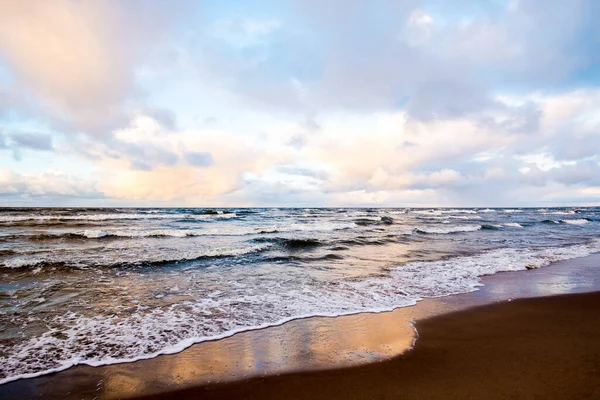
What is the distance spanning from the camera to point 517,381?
340cm

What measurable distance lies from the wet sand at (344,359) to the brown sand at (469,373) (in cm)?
1

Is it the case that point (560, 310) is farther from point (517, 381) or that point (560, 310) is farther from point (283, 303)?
point (283, 303)

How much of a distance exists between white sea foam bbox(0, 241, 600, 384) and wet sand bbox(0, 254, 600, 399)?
32 centimetres

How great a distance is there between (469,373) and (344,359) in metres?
1.45

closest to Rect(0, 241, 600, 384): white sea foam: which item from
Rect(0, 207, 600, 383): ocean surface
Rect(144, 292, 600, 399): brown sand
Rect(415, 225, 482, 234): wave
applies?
Rect(0, 207, 600, 383): ocean surface

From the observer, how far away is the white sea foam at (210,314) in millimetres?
4281

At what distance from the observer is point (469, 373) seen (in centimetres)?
362

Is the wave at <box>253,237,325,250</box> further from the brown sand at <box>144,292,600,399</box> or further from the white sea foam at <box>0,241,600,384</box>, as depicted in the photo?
the brown sand at <box>144,292,600,399</box>

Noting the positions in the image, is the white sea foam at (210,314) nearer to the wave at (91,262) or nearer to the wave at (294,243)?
the wave at (91,262)

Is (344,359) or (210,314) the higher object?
(344,359)

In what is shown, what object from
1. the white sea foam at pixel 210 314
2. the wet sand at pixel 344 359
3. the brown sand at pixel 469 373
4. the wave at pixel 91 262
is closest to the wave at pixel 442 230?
the white sea foam at pixel 210 314

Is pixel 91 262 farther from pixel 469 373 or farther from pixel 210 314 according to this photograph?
pixel 469 373

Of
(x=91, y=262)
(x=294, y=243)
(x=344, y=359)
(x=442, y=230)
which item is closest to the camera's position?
(x=344, y=359)

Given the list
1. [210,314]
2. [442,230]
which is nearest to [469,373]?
[210,314]
